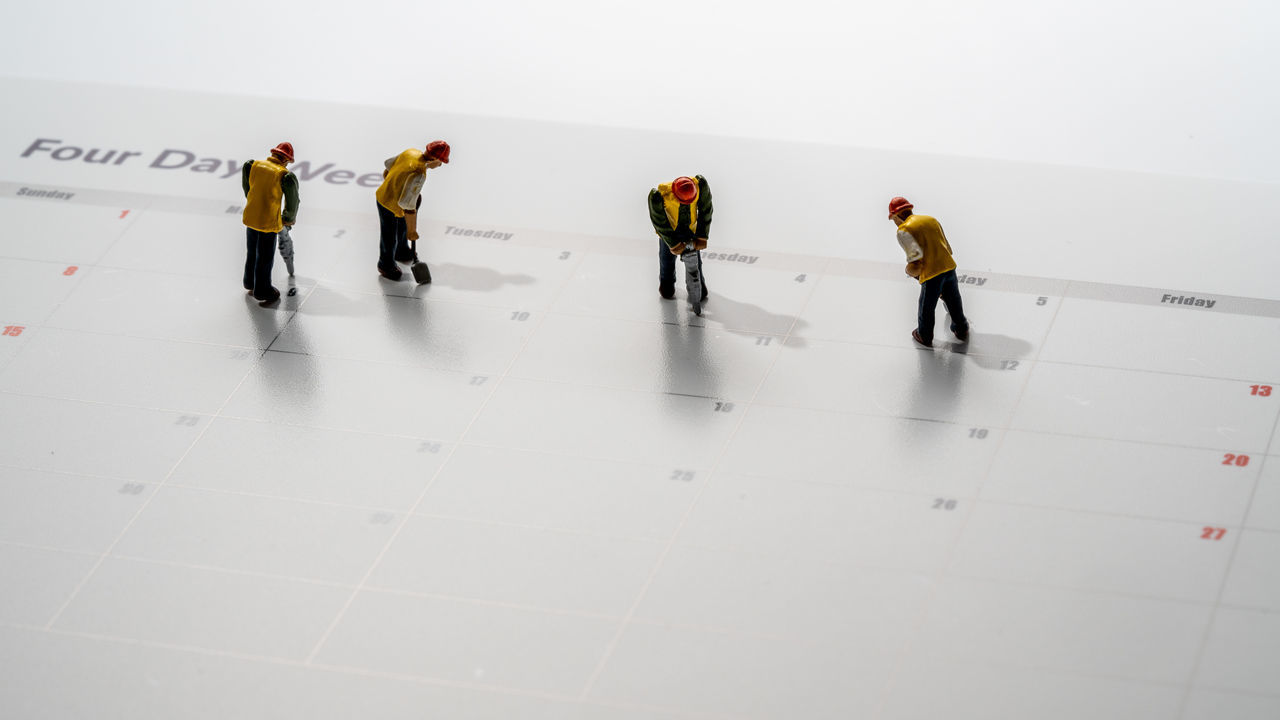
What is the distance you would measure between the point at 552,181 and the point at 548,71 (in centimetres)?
204

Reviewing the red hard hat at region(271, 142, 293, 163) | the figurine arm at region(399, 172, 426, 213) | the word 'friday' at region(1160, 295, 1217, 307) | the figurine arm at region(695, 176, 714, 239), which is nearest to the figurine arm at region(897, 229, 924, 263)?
the figurine arm at region(695, 176, 714, 239)

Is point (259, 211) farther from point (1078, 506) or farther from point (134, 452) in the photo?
point (1078, 506)

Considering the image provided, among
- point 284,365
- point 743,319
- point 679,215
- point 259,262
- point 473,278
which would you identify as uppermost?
point 679,215

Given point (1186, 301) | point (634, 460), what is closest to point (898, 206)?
point (1186, 301)

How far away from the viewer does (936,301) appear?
33.2ft

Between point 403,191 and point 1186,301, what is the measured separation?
18.0 ft

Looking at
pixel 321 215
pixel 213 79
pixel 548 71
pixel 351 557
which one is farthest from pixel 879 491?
pixel 213 79

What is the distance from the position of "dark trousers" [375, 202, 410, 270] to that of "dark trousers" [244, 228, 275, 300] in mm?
783

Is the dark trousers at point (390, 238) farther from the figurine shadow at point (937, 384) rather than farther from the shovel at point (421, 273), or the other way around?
the figurine shadow at point (937, 384)

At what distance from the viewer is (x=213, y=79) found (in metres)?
14.5

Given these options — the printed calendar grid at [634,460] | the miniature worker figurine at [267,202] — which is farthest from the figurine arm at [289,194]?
the printed calendar grid at [634,460]

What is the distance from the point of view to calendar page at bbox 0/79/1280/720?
808 cm

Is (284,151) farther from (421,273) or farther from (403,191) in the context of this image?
(421,273)

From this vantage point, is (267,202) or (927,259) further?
(267,202)
